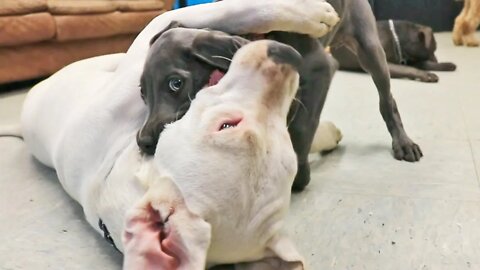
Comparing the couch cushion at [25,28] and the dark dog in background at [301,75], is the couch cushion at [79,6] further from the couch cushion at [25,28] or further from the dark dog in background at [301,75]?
the dark dog in background at [301,75]

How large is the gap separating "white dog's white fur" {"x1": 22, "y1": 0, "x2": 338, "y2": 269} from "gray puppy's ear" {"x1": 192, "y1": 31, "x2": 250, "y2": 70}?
99 mm

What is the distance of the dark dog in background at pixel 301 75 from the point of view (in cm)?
124

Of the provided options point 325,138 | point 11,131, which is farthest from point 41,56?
point 325,138

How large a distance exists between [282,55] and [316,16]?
0.35 metres

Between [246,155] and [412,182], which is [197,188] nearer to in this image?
[246,155]

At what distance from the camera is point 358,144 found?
7.23ft

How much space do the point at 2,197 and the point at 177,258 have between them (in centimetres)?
100

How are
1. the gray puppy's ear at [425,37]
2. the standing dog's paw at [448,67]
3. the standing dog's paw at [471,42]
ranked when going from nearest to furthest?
1. the standing dog's paw at [448,67]
2. the gray puppy's ear at [425,37]
3. the standing dog's paw at [471,42]

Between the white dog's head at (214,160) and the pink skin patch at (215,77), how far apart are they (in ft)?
0.25

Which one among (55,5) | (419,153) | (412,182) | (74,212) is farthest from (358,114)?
(55,5)

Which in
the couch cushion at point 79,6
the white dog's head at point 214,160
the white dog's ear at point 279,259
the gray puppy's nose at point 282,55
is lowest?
the couch cushion at point 79,6

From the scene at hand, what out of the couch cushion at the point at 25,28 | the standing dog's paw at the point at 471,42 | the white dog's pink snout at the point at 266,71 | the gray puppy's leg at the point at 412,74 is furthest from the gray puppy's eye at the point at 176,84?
the standing dog's paw at the point at 471,42

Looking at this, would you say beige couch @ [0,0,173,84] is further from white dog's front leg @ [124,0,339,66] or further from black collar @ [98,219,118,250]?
black collar @ [98,219,118,250]

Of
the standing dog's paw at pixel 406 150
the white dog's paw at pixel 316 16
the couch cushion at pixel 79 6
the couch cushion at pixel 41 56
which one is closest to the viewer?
the white dog's paw at pixel 316 16
